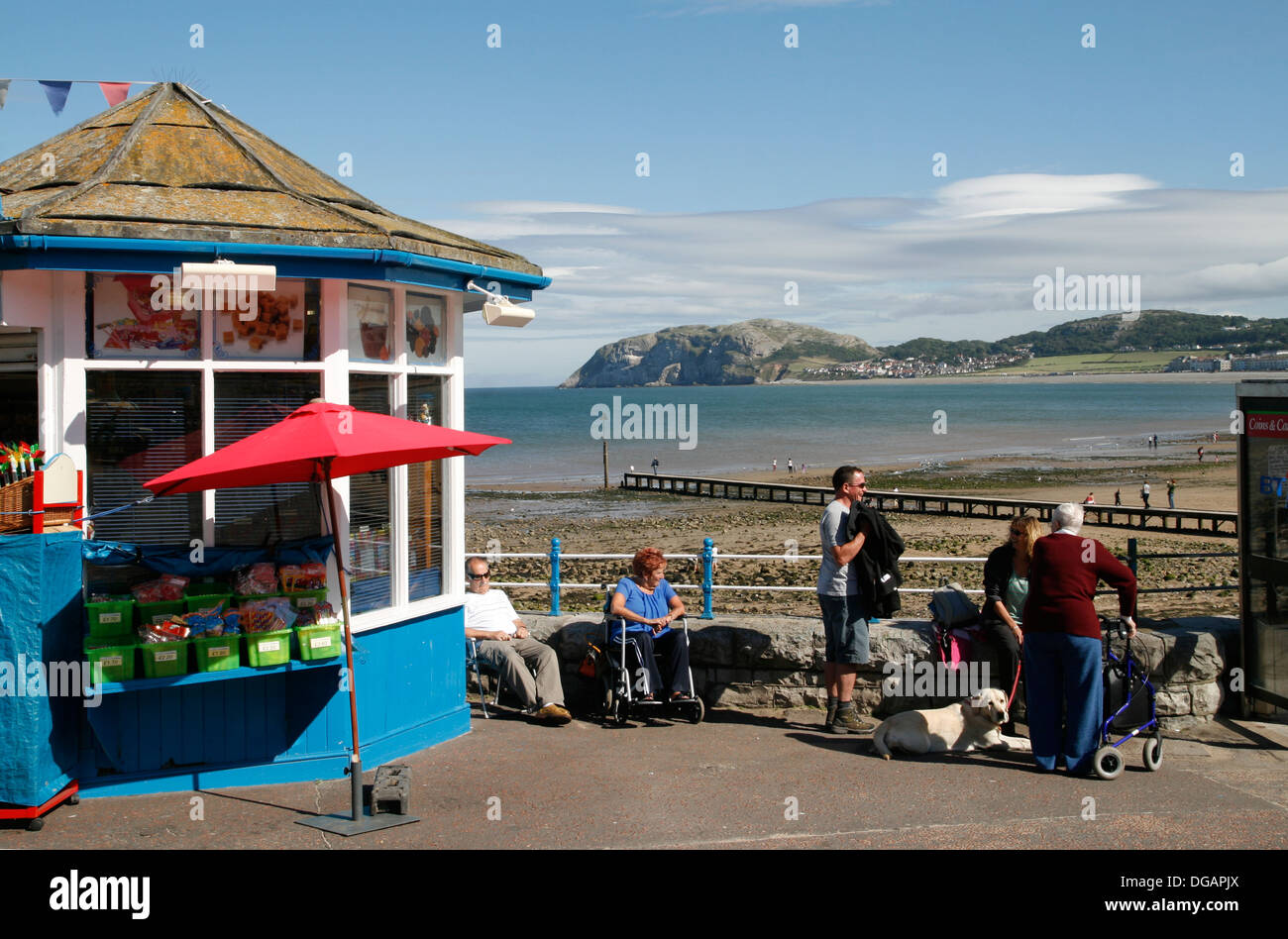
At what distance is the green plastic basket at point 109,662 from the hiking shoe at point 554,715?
2.83m

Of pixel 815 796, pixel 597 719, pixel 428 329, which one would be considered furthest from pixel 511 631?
pixel 815 796

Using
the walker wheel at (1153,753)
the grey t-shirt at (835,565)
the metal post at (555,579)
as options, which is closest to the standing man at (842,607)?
the grey t-shirt at (835,565)

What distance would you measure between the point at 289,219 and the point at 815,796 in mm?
4505

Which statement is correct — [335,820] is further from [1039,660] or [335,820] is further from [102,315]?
[1039,660]

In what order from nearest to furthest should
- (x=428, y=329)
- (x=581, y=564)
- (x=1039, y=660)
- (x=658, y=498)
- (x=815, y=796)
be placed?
(x=815, y=796)
(x=1039, y=660)
(x=428, y=329)
(x=581, y=564)
(x=658, y=498)

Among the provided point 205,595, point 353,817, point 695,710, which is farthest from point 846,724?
point 205,595

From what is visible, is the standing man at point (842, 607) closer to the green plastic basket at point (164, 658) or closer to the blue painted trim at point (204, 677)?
the blue painted trim at point (204, 677)

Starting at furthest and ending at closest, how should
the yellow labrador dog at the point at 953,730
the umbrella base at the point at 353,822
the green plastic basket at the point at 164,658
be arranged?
the yellow labrador dog at the point at 953,730 < the green plastic basket at the point at 164,658 < the umbrella base at the point at 353,822

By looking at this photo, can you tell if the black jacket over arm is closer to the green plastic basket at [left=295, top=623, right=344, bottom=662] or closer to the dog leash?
the dog leash

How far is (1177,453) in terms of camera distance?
53.2 metres

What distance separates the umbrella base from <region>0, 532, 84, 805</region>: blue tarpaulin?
1.38m

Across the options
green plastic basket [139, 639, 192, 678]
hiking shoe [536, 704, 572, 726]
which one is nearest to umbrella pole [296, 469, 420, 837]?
green plastic basket [139, 639, 192, 678]

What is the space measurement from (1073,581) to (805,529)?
928 inches

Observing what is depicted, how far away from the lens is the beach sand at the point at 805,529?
18.6 meters
